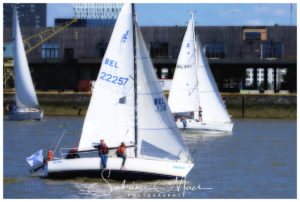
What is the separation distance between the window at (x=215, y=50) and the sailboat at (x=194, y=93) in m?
36.9

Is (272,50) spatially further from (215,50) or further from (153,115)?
(153,115)

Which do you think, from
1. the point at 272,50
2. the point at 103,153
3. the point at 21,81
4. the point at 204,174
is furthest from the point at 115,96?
the point at 272,50

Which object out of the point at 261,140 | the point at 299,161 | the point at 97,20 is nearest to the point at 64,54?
the point at 97,20

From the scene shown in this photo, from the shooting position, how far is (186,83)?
54094 millimetres

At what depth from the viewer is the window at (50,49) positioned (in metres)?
99.0

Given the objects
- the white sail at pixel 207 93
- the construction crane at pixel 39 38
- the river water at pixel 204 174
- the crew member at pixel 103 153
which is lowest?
the river water at pixel 204 174

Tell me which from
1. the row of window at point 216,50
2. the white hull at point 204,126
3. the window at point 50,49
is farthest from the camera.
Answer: the window at point 50,49

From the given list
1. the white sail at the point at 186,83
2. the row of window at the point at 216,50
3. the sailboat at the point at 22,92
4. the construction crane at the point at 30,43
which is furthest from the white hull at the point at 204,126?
the construction crane at the point at 30,43

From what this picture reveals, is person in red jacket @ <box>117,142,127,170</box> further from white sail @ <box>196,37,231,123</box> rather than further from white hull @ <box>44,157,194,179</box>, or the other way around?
white sail @ <box>196,37,231,123</box>

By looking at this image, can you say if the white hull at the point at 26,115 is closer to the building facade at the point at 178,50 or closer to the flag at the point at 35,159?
the building facade at the point at 178,50

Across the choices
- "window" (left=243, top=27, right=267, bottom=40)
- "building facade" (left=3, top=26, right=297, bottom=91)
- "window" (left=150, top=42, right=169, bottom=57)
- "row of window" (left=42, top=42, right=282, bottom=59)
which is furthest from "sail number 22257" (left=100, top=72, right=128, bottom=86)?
"window" (left=243, top=27, right=267, bottom=40)

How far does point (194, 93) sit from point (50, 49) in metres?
48.7

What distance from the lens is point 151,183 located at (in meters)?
29.3

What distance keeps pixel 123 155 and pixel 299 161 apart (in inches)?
417
